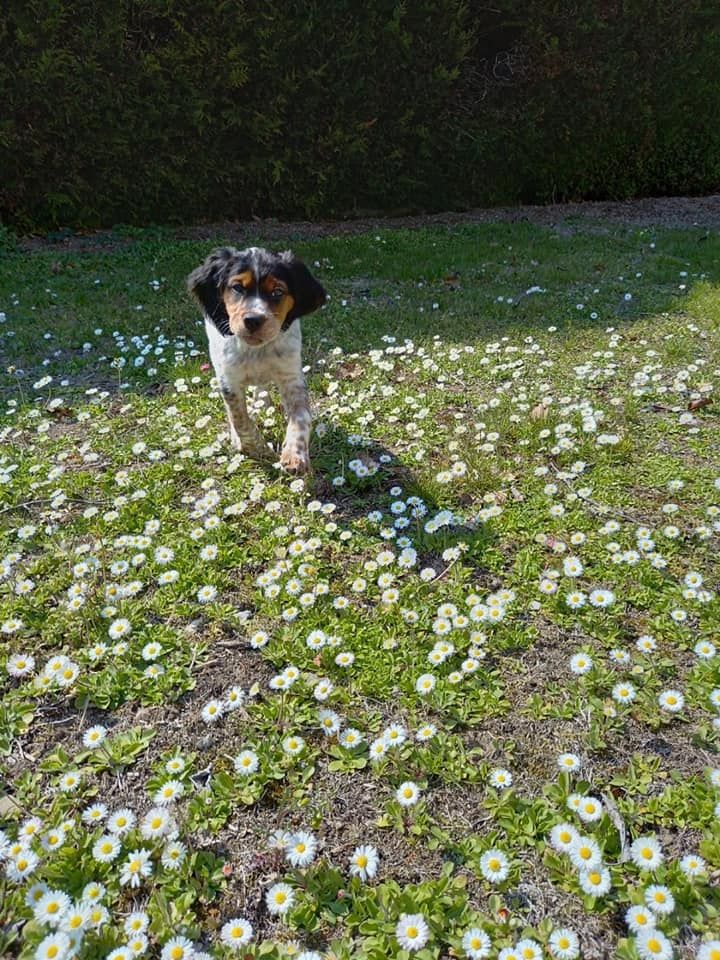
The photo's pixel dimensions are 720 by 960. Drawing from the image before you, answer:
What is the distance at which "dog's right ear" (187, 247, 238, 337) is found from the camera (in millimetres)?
3695

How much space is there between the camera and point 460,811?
2.06 meters

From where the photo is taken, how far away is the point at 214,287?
370 centimetres

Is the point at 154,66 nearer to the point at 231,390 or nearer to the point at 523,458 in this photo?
the point at 231,390

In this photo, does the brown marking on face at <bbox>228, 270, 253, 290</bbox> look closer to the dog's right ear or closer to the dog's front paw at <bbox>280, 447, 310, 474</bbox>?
the dog's right ear

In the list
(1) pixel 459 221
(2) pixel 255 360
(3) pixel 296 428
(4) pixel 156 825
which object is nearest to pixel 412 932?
(4) pixel 156 825

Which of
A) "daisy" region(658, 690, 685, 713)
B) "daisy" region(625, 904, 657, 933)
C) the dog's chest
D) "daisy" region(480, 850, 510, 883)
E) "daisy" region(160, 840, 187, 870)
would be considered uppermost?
the dog's chest

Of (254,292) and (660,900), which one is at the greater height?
(254,292)

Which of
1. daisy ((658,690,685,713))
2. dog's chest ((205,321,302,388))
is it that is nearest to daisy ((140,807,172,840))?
daisy ((658,690,685,713))

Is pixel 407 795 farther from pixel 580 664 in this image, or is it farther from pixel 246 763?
pixel 580 664

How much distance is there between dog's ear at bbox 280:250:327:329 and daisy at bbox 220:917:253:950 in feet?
9.25

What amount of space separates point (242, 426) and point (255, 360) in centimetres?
38

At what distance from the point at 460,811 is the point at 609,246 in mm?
7800

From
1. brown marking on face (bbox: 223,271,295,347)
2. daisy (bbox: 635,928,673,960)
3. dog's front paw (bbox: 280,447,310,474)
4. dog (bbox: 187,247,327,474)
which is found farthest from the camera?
dog's front paw (bbox: 280,447,310,474)

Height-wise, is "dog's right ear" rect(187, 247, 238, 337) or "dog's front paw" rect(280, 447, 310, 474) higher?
"dog's right ear" rect(187, 247, 238, 337)
